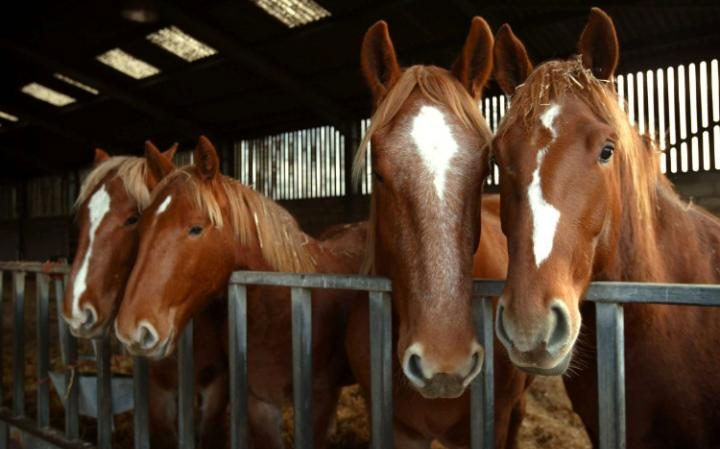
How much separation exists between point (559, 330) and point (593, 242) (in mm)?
310

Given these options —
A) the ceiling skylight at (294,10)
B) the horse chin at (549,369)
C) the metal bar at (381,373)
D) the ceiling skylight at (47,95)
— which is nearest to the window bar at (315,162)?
the ceiling skylight at (294,10)

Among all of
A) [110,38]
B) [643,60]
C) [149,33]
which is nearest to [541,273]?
[643,60]

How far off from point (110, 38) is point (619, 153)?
9469mm

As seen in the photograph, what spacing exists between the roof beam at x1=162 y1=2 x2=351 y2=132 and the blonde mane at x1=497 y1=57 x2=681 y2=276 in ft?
23.6

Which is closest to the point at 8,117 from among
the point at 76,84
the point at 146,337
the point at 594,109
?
the point at 76,84

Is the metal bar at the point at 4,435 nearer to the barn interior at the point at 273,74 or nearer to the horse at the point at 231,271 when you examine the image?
the horse at the point at 231,271

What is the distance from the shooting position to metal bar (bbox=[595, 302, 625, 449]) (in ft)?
3.62

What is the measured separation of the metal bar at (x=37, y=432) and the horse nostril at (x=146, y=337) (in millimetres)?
820

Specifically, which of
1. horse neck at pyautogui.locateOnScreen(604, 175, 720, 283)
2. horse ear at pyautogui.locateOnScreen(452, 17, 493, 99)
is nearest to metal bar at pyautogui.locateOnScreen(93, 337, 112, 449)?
horse ear at pyautogui.locateOnScreen(452, 17, 493, 99)

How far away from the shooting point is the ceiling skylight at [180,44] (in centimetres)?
856

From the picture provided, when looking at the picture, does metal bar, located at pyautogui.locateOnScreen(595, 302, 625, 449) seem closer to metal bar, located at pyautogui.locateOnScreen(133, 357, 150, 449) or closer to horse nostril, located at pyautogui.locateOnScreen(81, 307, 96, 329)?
metal bar, located at pyautogui.locateOnScreen(133, 357, 150, 449)

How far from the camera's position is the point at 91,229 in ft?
8.22

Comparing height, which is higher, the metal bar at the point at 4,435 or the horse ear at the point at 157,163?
the horse ear at the point at 157,163

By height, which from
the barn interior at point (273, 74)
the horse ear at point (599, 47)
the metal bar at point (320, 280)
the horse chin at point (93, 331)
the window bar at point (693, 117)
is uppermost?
the barn interior at point (273, 74)
